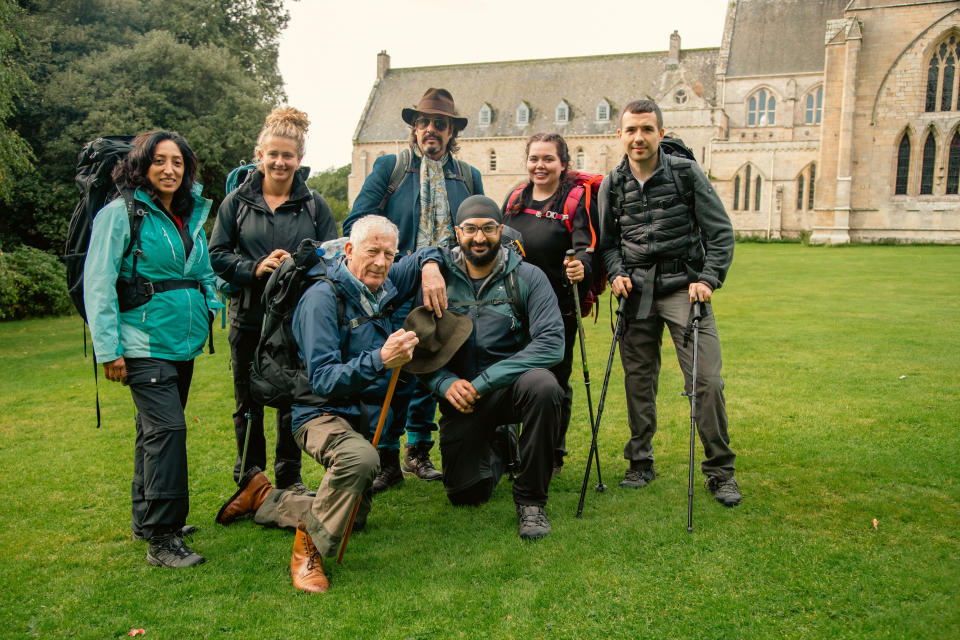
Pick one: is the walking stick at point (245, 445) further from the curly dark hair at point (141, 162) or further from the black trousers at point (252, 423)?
the curly dark hair at point (141, 162)

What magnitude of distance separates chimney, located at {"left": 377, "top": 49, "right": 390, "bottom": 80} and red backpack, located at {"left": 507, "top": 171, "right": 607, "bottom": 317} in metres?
61.7

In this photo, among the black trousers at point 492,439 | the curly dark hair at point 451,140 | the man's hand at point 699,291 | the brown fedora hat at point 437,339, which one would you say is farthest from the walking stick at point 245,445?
the man's hand at point 699,291

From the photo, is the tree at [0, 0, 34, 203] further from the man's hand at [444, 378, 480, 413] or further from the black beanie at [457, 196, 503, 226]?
the man's hand at [444, 378, 480, 413]

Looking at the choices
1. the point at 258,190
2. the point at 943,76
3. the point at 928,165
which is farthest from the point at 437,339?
the point at 943,76

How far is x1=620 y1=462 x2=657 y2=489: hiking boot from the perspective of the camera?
17.0ft

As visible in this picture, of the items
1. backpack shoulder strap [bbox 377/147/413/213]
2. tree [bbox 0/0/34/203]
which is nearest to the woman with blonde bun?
backpack shoulder strap [bbox 377/147/413/213]

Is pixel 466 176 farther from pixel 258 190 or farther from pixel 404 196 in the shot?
pixel 258 190

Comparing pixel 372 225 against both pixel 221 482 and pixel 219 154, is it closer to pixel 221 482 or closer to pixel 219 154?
pixel 221 482

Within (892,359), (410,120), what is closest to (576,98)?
(892,359)

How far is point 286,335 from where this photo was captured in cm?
424

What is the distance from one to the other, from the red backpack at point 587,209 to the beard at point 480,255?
867 mm

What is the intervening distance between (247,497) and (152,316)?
1459 millimetres

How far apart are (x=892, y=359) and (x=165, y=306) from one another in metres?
9.34

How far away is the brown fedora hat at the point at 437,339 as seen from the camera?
4.39 metres
